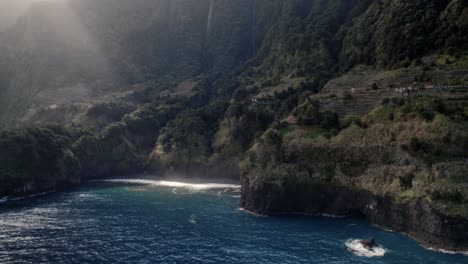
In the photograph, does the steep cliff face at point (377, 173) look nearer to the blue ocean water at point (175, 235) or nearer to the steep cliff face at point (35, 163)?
the blue ocean water at point (175, 235)

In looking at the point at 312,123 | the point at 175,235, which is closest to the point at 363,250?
the point at 175,235

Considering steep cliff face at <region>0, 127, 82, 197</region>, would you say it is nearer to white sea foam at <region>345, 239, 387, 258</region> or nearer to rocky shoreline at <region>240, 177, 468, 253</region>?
rocky shoreline at <region>240, 177, 468, 253</region>

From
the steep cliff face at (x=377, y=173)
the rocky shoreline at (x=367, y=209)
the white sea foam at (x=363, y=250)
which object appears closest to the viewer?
the white sea foam at (x=363, y=250)

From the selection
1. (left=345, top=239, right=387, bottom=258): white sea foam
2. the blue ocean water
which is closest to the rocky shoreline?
the blue ocean water

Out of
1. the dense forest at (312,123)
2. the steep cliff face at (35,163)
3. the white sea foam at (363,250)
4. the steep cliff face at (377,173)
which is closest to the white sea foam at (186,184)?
the dense forest at (312,123)

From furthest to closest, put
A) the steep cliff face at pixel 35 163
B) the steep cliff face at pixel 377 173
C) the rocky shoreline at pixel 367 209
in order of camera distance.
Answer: the steep cliff face at pixel 35 163 → the steep cliff face at pixel 377 173 → the rocky shoreline at pixel 367 209

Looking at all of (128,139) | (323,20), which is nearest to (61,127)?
(128,139)

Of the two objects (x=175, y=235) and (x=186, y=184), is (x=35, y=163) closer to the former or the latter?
(x=186, y=184)
